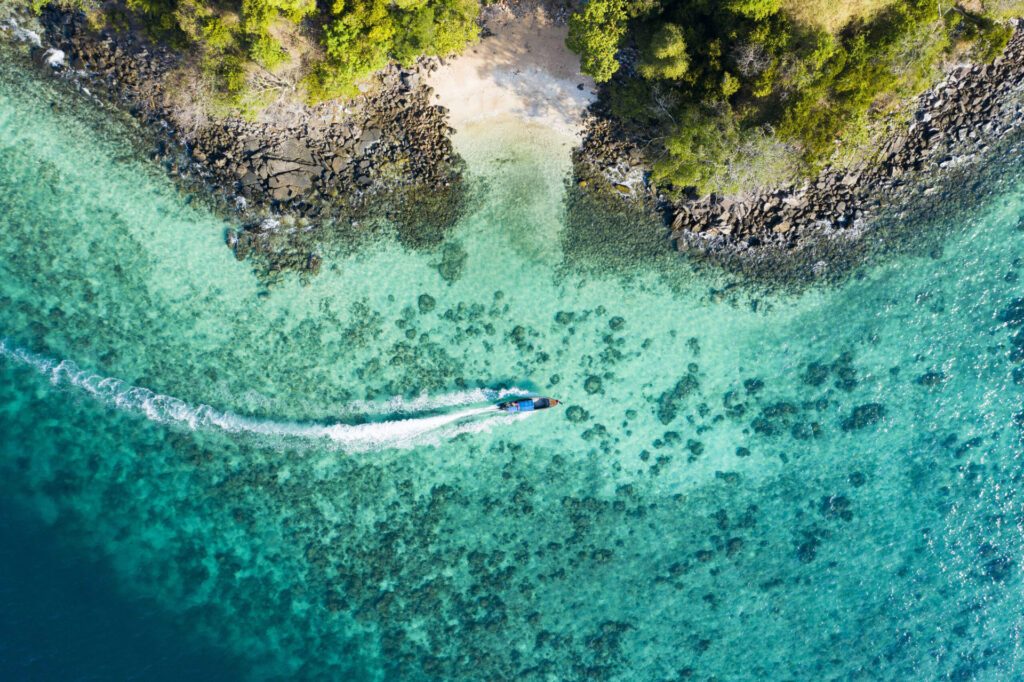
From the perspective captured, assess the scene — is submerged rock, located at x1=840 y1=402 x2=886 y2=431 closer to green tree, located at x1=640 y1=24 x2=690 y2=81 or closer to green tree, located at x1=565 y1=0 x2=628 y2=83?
green tree, located at x1=640 y1=24 x2=690 y2=81

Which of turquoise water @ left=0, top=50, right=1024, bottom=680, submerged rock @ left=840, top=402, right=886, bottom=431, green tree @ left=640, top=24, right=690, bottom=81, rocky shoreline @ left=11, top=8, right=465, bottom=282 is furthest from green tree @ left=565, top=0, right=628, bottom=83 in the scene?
submerged rock @ left=840, top=402, right=886, bottom=431

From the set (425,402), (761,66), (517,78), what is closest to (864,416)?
(761,66)

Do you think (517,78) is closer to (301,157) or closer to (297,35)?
(297,35)

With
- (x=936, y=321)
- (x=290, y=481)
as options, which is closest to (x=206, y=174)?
(x=290, y=481)

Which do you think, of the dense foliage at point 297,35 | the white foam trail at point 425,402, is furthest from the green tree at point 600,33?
the white foam trail at point 425,402

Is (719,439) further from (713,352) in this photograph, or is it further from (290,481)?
(290,481)
